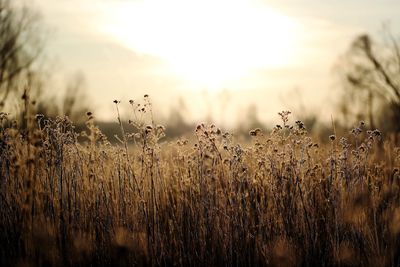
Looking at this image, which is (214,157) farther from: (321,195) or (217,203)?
(321,195)

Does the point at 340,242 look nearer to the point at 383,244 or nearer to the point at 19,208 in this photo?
the point at 383,244

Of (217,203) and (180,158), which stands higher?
(180,158)

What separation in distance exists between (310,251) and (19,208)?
7.80ft

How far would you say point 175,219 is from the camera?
17.6 feet

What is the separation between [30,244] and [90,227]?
56 centimetres

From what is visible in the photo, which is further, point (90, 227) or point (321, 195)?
point (321, 195)

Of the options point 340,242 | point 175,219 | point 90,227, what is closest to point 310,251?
point 340,242

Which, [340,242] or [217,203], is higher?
[217,203]

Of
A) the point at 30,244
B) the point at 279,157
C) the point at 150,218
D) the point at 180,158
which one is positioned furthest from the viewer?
the point at 180,158

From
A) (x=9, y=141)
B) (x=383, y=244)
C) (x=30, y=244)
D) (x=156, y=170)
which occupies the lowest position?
(x=383, y=244)

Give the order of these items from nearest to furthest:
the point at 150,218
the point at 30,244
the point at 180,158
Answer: the point at 30,244 < the point at 150,218 < the point at 180,158

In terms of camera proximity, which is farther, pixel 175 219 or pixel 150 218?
pixel 175 219

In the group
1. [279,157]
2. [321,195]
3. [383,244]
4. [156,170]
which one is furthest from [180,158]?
[383,244]

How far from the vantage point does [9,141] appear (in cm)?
482
